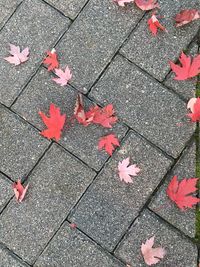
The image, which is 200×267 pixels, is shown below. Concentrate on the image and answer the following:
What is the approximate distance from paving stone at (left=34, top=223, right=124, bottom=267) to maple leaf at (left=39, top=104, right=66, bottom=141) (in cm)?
56

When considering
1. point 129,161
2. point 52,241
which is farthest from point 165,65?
point 52,241

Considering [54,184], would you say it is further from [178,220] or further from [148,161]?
[178,220]

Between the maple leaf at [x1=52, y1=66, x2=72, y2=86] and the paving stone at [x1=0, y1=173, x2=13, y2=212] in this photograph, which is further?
the maple leaf at [x1=52, y1=66, x2=72, y2=86]

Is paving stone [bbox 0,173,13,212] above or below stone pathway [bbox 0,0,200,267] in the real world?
below

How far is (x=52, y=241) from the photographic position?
8.92ft

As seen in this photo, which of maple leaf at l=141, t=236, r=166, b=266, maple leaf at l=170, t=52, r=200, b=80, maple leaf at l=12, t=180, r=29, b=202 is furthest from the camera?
maple leaf at l=170, t=52, r=200, b=80

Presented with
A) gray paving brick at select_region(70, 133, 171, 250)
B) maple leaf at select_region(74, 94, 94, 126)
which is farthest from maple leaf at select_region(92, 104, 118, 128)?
gray paving brick at select_region(70, 133, 171, 250)

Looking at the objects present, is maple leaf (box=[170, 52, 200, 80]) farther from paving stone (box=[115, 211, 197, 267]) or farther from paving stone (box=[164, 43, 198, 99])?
paving stone (box=[115, 211, 197, 267])

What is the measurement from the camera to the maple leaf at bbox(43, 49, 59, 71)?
2.91 metres

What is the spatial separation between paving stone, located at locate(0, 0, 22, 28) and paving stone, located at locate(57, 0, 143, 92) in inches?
15.1

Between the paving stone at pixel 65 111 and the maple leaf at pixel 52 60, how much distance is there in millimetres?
47

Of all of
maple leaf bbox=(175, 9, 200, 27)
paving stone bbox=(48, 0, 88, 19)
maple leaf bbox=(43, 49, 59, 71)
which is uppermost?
maple leaf bbox=(175, 9, 200, 27)

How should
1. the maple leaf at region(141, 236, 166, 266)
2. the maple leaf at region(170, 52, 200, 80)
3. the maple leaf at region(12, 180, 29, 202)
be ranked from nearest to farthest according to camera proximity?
the maple leaf at region(141, 236, 166, 266) → the maple leaf at region(12, 180, 29, 202) → the maple leaf at region(170, 52, 200, 80)

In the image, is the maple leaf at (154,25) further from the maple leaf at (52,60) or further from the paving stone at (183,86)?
the maple leaf at (52,60)
